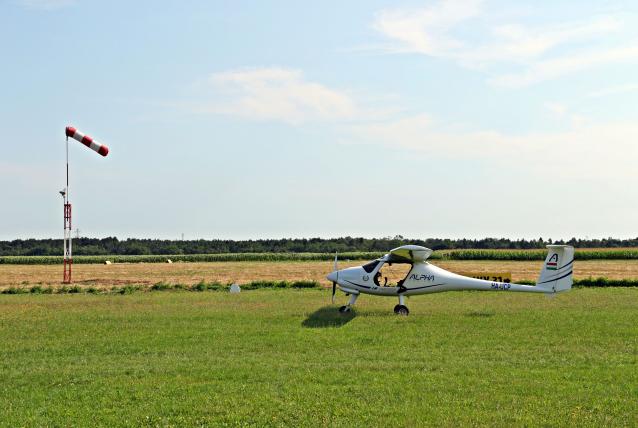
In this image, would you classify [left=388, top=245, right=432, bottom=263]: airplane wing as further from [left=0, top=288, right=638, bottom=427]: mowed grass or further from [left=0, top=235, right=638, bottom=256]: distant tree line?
[left=0, top=235, right=638, bottom=256]: distant tree line

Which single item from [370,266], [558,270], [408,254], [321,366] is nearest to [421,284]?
[408,254]

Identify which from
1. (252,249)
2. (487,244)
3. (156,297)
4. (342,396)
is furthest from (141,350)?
(252,249)

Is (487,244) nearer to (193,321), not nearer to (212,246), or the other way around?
(212,246)

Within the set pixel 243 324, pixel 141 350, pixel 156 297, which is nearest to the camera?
pixel 141 350

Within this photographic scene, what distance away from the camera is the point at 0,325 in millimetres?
17469

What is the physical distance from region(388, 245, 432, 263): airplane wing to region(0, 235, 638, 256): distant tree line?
69519 mm

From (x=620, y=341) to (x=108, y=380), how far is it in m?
10.1

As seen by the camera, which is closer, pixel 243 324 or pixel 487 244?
pixel 243 324

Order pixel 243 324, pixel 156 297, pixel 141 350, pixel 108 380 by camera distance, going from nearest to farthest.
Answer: pixel 108 380
pixel 141 350
pixel 243 324
pixel 156 297

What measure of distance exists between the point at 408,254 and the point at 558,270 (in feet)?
14.8

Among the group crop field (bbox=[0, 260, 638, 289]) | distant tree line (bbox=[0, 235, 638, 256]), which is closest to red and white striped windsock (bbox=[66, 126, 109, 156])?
crop field (bbox=[0, 260, 638, 289])

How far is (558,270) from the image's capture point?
64.7 ft

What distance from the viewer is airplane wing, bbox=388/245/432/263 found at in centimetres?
1902

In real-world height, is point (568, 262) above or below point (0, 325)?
above
